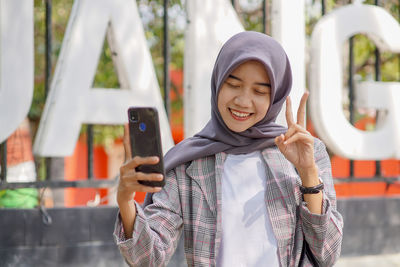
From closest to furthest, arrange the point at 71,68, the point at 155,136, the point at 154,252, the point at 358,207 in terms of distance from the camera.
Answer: the point at 155,136 < the point at 154,252 < the point at 71,68 < the point at 358,207

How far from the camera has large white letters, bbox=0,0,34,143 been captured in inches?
152

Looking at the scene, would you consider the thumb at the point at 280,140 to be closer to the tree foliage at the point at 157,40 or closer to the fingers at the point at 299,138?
the fingers at the point at 299,138

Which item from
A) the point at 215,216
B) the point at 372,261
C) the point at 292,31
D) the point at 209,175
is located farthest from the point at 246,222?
the point at 372,261

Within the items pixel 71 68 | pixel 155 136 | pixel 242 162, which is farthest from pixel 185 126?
pixel 155 136

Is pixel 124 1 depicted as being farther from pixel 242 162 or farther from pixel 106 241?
pixel 242 162

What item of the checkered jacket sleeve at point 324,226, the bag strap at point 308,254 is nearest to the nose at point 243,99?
the checkered jacket sleeve at point 324,226

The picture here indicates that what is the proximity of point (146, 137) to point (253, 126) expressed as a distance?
45cm

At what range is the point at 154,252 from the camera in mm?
1743

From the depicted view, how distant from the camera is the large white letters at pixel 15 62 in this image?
12.6 feet

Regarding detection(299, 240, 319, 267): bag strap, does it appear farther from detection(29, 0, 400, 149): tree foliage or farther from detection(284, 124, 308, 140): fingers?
detection(29, 0, 400, 149): tree foliage

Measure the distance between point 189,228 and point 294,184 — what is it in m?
0.37

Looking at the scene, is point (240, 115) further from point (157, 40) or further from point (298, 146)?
point (157, 40)

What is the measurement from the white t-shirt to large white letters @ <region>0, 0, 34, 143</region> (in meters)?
2.42

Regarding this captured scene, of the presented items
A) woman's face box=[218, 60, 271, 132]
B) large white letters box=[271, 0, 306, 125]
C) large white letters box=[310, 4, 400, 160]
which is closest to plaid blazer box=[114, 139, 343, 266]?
woman's face box=[218, 60, 271, 132]
